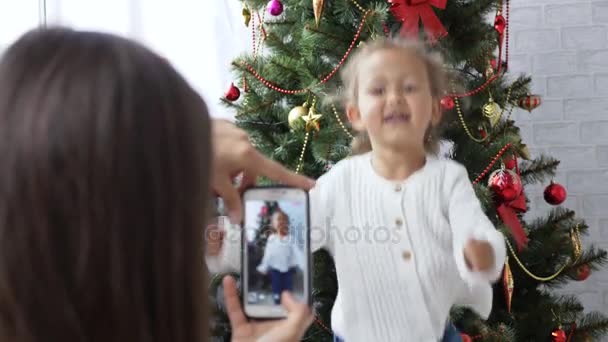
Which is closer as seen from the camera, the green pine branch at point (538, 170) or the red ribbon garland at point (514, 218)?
the red ribbon garland at point (514, 218)

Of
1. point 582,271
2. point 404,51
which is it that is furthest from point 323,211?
point 582,271

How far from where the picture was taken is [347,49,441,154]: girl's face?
919 mm

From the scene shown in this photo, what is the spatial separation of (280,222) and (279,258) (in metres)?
0.04

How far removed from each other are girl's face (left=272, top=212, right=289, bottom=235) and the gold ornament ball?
0.55 m

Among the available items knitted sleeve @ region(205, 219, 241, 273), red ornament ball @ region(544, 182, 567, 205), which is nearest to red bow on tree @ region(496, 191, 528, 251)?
red ornament ball @ region(544, 182, 567, 205)

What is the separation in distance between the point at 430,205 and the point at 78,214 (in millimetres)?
601

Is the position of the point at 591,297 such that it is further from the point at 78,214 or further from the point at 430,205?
the point at 78,214

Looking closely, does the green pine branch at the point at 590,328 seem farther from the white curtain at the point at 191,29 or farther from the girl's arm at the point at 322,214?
the white curtain at the point at 191,29

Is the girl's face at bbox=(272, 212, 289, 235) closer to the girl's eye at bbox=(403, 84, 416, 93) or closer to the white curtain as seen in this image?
the girl's eye at bbox=(403, 84, 416, 93)

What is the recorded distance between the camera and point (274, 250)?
0.72 m

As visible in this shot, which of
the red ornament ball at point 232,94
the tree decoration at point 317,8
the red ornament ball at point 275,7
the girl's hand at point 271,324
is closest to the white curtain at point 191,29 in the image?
the red ornament ball at point 232,94

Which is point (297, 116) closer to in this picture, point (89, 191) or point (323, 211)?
point (323, 211)

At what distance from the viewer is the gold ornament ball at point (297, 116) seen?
49.8 inches

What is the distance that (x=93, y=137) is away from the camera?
15.0 inches
